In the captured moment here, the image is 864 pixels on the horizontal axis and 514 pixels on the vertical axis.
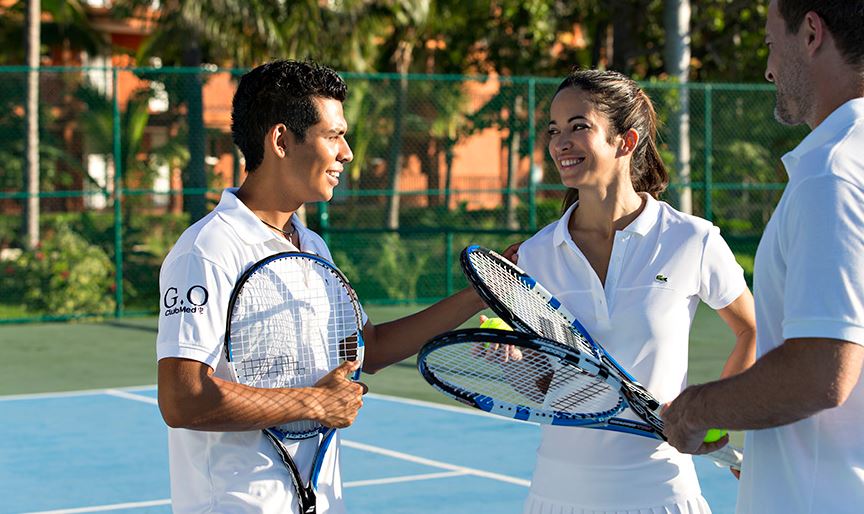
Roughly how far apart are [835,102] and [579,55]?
21.3m

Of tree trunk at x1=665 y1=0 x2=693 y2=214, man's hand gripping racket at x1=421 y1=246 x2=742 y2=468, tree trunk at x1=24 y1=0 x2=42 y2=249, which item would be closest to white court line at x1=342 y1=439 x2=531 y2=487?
man's hand gripping racket at x1=421 y1=246 x2=742 y2=468

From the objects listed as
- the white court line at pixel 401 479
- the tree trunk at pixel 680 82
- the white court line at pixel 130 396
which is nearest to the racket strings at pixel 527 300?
the white court line at pixel 401 479

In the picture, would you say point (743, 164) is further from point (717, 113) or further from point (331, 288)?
point (331, 288)

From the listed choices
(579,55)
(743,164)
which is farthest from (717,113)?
(579,55)

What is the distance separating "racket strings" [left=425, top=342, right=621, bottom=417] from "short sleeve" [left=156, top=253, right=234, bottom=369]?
49 cm

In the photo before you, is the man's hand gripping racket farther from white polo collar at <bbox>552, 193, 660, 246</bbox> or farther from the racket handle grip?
white polo collar at <bbox>552, 193, 660, 246</bbox>

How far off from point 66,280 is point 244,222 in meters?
11.8

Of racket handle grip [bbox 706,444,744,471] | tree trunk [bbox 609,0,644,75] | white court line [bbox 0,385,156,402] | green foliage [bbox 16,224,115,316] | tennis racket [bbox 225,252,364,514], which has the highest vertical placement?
tree trunk [bbox 609,0,644,75]

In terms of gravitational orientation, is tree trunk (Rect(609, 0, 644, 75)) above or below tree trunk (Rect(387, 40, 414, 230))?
above

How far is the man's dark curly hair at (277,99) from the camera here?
3.17 metres

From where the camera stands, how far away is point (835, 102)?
234 cm

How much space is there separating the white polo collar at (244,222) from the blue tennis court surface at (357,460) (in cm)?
346

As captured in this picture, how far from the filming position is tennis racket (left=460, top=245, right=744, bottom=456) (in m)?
2.98

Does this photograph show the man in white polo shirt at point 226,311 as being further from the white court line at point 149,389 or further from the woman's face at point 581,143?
the white court line at point 149,389
